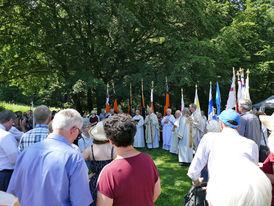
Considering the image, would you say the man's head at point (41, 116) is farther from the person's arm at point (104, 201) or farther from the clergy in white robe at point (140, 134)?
the clergy in white robe at point (140, 134)

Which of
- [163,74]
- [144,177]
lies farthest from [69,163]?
[163,74]

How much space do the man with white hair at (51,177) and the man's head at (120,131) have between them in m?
0.34

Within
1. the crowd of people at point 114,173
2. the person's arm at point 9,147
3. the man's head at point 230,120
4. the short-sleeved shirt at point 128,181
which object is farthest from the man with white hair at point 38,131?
the man's head at point 230,120

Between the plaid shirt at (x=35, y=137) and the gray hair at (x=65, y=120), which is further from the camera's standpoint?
the plaid shirt at (x=35, y=137)

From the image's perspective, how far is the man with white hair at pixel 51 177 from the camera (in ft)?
6.08

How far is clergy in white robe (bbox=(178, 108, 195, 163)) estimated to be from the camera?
307 inches

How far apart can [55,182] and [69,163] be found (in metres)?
0.18

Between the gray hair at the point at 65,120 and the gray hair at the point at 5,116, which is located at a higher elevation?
the gray hair at the point at 65,120

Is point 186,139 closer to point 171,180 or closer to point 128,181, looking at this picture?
point 171,180

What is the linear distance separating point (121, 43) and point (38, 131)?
11.5 m

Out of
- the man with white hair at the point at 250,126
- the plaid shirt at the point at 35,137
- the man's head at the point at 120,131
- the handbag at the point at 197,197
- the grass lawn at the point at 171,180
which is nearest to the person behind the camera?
the man's head at the point at 120,131

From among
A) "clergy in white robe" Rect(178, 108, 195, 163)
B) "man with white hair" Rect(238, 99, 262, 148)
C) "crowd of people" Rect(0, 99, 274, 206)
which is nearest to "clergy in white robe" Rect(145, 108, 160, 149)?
"clergy in white robe" Rect(178, 108, 195, 163)

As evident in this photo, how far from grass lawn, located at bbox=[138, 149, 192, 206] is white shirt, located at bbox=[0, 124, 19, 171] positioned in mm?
3013

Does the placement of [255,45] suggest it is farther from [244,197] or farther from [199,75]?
[244,197]
